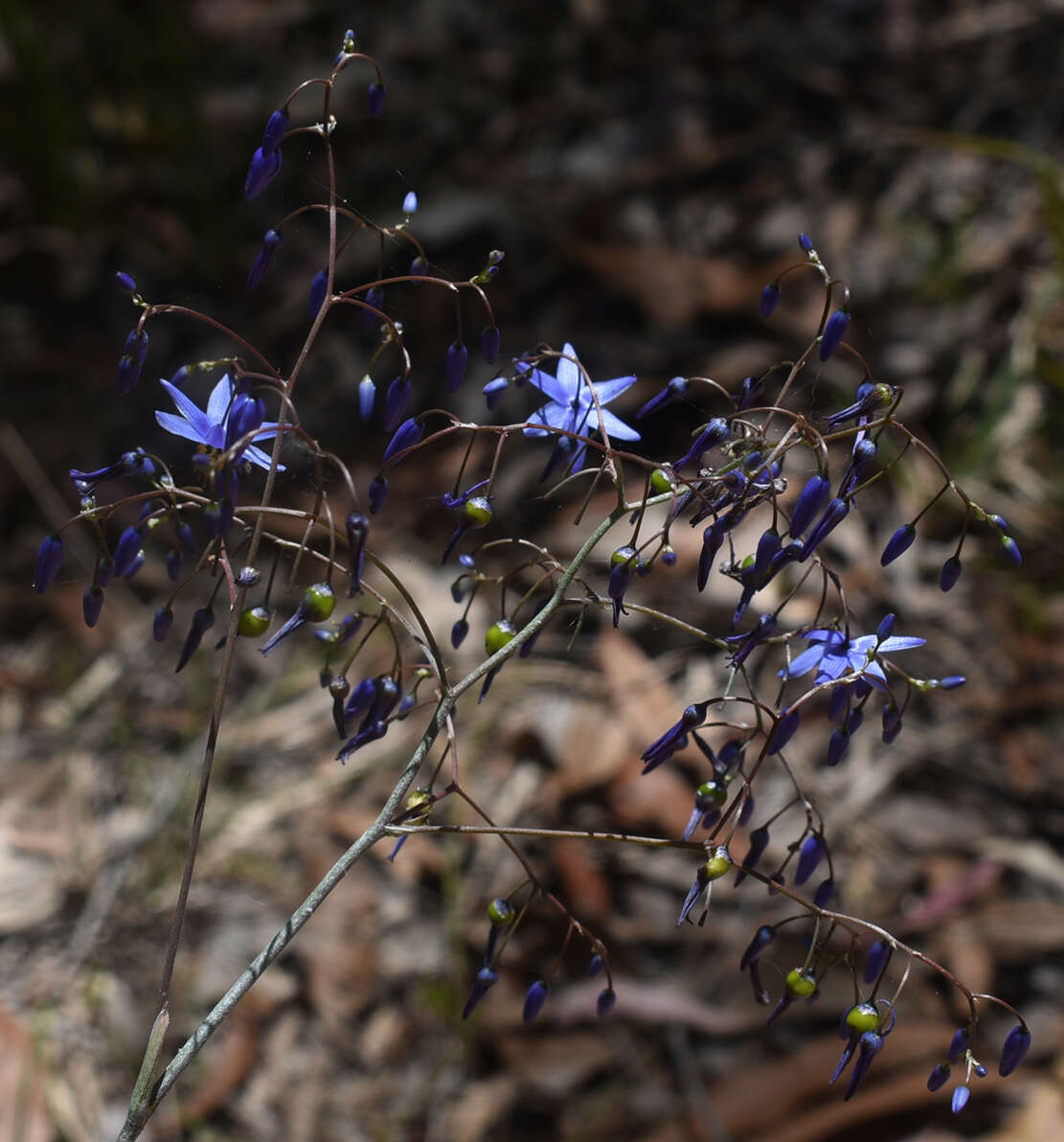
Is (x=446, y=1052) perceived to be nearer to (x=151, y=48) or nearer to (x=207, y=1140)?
(x=207, y=1140)

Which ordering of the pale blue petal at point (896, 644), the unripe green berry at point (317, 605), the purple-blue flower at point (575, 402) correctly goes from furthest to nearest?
1. the purple-blue flower at point (575, 402)
2. the pale blue petal at point (896, 644)
3. the unripe green berry at point (317, 605)

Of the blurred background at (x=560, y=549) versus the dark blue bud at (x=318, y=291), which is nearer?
the dark blue bud at (x=318, y=291)

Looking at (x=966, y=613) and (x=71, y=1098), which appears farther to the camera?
(x=966, y=613)

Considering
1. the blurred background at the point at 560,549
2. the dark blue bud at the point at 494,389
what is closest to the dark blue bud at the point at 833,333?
the dark blue bud at the point at 494,389

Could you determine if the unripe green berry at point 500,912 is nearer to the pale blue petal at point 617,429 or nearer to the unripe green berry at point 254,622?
the unripe green berry at point 254,622

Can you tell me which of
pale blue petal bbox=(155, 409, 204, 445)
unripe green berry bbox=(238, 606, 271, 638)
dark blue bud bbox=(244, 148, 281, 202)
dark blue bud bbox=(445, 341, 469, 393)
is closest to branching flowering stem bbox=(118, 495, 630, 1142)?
unripe green berry bbox=(238, 606, 271, 638)

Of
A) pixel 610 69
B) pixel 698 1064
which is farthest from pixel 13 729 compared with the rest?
pixel 610 69
